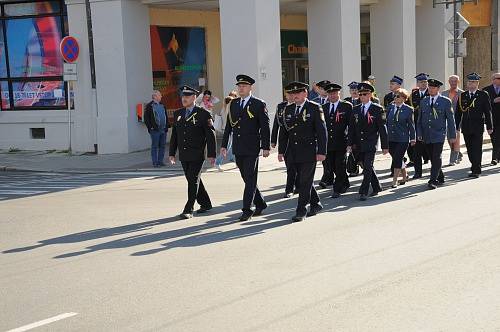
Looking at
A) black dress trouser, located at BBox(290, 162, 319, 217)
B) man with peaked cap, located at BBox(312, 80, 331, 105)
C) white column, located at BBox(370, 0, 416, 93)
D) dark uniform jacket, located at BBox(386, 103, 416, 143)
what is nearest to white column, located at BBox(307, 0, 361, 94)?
white column, located at BBox(370, 0, 416, 93)

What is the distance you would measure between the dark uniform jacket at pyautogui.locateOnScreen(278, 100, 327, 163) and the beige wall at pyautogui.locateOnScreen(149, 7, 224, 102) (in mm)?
14261

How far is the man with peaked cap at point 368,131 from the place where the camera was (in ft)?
39.8

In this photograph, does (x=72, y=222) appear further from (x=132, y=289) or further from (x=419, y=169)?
(x=419, y=169)

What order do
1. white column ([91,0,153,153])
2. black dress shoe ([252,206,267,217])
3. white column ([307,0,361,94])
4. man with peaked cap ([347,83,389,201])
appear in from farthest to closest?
1. white column ([307,0,361,94])
2. white column ([91,0,153,153])
3. man with peaked cap ([347,83,389,201])
4. black dress shoe ([252,206,267,217])

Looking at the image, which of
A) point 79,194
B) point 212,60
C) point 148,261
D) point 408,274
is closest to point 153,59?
point 212,60

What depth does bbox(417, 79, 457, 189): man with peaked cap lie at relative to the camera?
42.9 ft

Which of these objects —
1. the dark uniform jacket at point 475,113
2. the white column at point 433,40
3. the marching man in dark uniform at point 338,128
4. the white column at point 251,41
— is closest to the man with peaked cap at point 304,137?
the marching man in dark uniform at point 338,128

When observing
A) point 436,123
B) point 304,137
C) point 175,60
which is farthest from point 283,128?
point 175,60

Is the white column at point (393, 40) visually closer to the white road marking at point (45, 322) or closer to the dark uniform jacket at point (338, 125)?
the dark uniform jacket at point (338, 125)

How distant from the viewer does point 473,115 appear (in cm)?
1443

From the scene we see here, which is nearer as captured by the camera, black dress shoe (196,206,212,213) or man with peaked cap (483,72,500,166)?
black dress shoe (196,206,212,213)

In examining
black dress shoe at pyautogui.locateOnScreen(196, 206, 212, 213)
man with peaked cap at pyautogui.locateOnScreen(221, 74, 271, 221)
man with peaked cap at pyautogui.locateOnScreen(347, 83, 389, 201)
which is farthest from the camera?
man with peaked cap at pyautogui.locateOnScreen(347, 83, 389, 201)

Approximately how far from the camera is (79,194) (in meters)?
14.3

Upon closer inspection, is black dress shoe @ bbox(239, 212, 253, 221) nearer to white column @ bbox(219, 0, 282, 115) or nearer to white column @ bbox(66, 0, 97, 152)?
white column @ bbox(219, 0, 282, 115)
